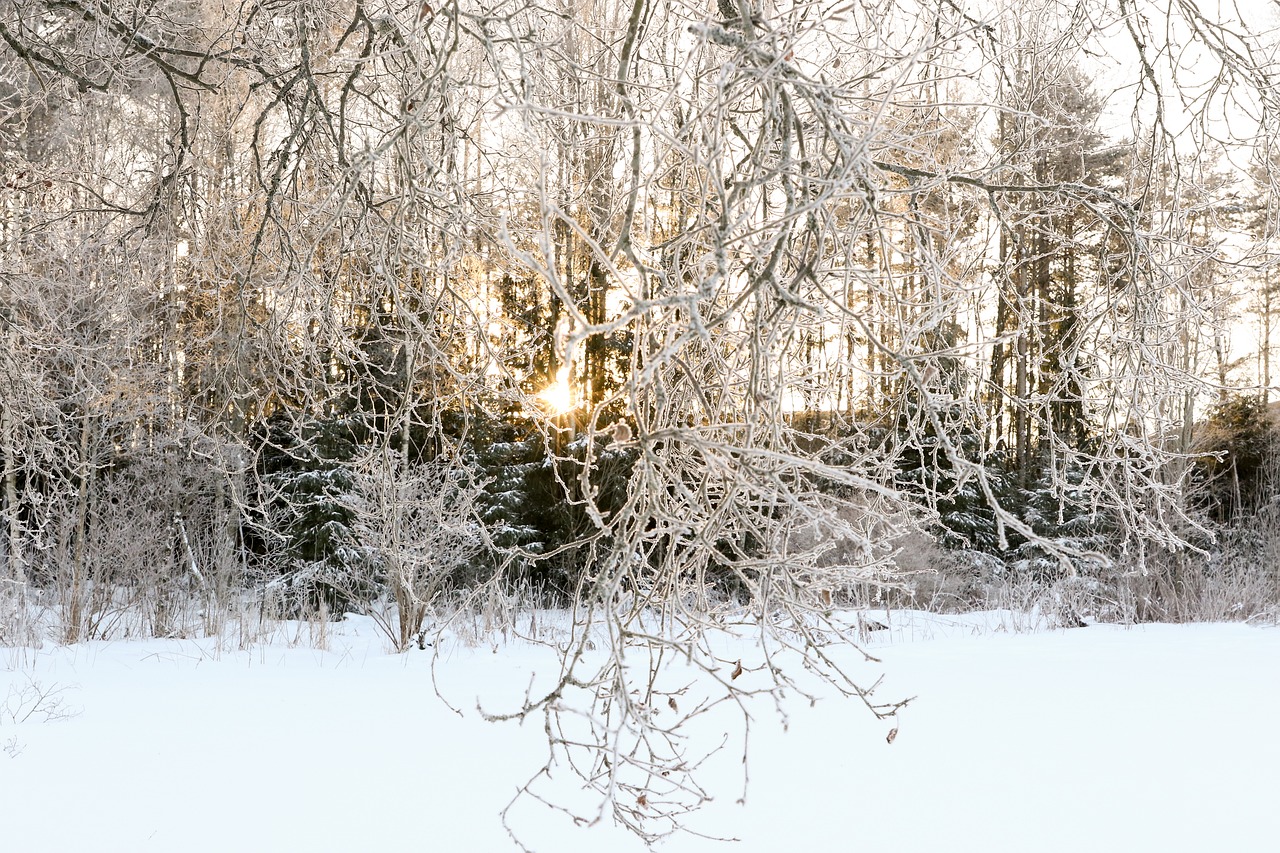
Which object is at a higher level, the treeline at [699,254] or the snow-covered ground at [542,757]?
the treeline at [699,254]

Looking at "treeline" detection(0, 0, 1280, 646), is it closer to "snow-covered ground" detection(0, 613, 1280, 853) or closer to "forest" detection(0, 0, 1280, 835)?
"forest" detection(0, 0, 1280, 835)

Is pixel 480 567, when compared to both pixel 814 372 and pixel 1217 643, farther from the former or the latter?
pixel 814 372

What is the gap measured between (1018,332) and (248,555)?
1218cm

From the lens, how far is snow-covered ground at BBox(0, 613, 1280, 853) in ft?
13.5

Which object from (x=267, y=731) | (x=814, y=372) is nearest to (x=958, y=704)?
(x=267, y=731)

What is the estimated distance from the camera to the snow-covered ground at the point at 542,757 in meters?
4.13

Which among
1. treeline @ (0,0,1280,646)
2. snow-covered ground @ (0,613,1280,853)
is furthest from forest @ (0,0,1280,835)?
snow-covered ground @ (0,613,1280,853)

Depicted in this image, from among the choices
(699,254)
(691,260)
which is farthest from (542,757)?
(691,260)

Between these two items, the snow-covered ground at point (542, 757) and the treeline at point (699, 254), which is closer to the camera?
the treeline at point (699, 254)

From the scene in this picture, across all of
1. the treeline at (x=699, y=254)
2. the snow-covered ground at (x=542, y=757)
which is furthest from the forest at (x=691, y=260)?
the snow-covered ground at (x=542, y=757)

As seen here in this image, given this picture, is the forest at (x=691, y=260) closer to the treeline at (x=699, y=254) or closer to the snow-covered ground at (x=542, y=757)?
the treeline at (x=699, y=254)

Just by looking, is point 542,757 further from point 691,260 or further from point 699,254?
point 691,260

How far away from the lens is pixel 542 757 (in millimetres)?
5320

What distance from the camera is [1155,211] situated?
8.80ft
